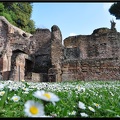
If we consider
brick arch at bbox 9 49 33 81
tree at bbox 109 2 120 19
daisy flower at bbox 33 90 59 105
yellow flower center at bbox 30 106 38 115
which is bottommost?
yellow flower center at bbox 30 106 38 115

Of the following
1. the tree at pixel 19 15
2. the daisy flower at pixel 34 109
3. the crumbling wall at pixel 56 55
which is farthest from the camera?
the tree at pixel 19 15

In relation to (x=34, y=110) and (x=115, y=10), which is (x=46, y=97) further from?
(x=115, y=10)

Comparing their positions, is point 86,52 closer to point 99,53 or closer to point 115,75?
point 99,53

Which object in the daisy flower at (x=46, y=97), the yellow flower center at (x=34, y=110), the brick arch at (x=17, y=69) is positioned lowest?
the yellow flower center at (x=34, y=110)

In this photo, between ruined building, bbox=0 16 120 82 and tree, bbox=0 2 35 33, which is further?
tree, bbox=0 2 35 33

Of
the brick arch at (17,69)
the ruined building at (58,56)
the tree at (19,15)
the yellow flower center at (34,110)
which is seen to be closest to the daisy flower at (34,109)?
the yellow flower center at (34,110)

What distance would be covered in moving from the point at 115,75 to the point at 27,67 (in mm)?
10064

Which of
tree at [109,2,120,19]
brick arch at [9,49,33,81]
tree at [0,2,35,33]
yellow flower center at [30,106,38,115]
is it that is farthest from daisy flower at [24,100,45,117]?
tree at [0,2,35,33]

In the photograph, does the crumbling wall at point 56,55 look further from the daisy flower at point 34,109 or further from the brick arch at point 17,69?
the daisy flower at point 34,109

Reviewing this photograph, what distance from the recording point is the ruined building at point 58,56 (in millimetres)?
13258

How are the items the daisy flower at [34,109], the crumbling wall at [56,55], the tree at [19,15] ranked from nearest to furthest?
the daisy flower at [34,109] < the crumbling wall at [56,55] < the tree at [19,15]

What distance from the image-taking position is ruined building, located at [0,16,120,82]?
13258mm

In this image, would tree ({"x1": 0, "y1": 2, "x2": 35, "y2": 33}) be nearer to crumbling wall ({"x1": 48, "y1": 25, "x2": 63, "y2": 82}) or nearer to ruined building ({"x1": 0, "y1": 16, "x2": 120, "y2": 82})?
ruined building ({"x1": 0, "y1": 16, "x2": 120, "y2": 82})

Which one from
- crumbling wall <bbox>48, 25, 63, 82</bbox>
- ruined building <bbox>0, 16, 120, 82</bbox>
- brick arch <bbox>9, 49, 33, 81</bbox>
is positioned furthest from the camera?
brick arch <bbox>9, 49, 33, 81</bbox>
